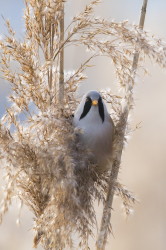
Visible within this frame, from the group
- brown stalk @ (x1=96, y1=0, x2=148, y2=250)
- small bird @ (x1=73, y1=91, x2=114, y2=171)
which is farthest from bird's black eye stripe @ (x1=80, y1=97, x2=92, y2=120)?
brown stalk @ (x1=96, y1=0, x2=148, y2=250)

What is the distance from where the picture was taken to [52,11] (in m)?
1.38

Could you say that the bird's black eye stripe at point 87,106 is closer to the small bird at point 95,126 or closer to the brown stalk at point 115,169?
the small bird at point 95,126

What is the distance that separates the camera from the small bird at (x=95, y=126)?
4.42 ft

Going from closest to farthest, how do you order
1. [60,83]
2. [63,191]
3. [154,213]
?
[63,191] < [60,83] < [154,213]

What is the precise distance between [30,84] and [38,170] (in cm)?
27

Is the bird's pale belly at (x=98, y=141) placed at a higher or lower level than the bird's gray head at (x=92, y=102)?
lower

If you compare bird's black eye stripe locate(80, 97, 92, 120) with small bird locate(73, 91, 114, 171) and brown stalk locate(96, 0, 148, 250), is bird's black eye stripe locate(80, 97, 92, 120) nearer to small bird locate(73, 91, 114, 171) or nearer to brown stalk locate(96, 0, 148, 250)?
small bird locate(73, 91, 114, 171)

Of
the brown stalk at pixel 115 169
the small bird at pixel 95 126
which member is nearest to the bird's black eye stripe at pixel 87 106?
the small bird at pixel 95 126

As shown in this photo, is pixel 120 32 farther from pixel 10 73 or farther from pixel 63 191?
pixel 63 191

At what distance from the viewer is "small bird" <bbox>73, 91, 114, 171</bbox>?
4.42 feet

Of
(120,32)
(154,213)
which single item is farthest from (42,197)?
(154,213)

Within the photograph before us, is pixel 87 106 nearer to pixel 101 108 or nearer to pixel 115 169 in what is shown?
pixel 101 108

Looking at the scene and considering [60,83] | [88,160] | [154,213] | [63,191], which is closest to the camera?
[63,191]

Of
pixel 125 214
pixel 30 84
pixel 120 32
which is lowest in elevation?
pixel 125 214
